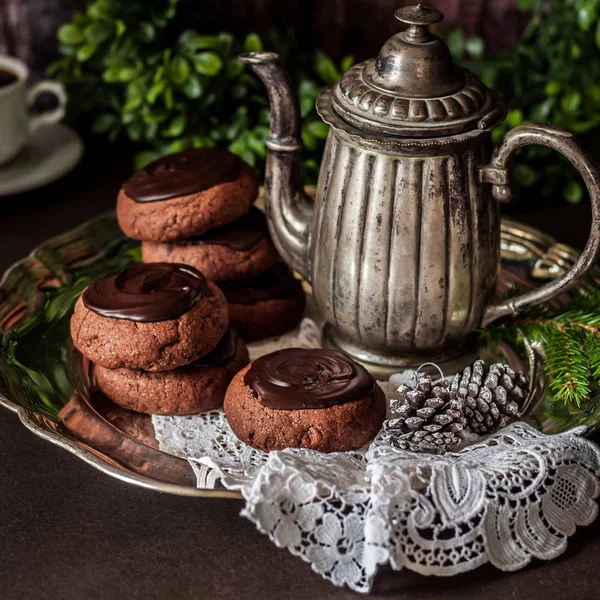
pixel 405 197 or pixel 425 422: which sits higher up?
pixel 405 197

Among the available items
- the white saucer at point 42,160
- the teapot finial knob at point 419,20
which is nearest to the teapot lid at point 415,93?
the teapot finial knob at point 419,20

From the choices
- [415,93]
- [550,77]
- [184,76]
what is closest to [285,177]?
[415,93]

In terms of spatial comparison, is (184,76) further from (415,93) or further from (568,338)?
(568,338)

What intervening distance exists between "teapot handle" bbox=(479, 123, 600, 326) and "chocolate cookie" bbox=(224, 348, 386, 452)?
0.24 m

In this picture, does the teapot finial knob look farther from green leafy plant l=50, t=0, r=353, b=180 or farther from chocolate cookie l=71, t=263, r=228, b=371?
green leafy plant l=50, t=0, r=353, b=180

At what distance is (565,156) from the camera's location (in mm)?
893

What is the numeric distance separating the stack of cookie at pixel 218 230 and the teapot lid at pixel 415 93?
0.66ft

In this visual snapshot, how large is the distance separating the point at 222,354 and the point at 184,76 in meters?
0.55

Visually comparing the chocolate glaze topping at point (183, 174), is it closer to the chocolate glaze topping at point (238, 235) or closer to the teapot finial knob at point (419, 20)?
the chocolate glaze topping at point (238, 235)

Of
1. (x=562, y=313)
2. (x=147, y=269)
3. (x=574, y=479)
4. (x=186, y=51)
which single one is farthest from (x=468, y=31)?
(x=574, y=479)

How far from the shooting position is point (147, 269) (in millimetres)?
978

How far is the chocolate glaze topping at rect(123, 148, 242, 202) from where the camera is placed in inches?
40.6

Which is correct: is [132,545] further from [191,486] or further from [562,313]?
[562,313]

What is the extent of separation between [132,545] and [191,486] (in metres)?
0.08
